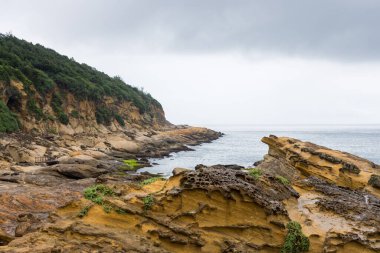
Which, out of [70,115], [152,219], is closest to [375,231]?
[152,219]

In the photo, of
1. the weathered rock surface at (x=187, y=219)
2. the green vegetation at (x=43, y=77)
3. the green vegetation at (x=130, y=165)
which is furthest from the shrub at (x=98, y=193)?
the green vegetation at (x=43, y=77)

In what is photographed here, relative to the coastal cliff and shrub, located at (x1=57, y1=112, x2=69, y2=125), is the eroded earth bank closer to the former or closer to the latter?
the coastal cliff

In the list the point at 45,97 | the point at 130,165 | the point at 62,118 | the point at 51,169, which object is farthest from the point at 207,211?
the point at 45,97

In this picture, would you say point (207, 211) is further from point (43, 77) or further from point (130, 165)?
point (43, 77)

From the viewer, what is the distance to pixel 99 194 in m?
12.4

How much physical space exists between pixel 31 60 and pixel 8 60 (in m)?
8.83

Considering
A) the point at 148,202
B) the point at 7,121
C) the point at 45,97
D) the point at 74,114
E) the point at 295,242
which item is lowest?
the point at 295,242

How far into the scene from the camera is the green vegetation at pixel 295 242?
1184 cm

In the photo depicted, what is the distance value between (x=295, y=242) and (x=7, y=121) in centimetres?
4056

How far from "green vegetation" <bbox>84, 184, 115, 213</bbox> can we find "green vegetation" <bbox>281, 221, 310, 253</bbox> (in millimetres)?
5863

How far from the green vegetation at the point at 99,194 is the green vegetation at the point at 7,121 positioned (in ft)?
111

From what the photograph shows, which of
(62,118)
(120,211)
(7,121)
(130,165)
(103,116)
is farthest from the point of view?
(103,116)

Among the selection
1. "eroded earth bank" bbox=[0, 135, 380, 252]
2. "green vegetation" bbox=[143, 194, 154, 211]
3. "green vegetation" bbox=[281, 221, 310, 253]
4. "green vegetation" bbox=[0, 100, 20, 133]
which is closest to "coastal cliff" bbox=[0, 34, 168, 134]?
"green vegetation" bbox=[0, 100, 20, 133]

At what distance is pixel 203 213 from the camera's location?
39.2ft
